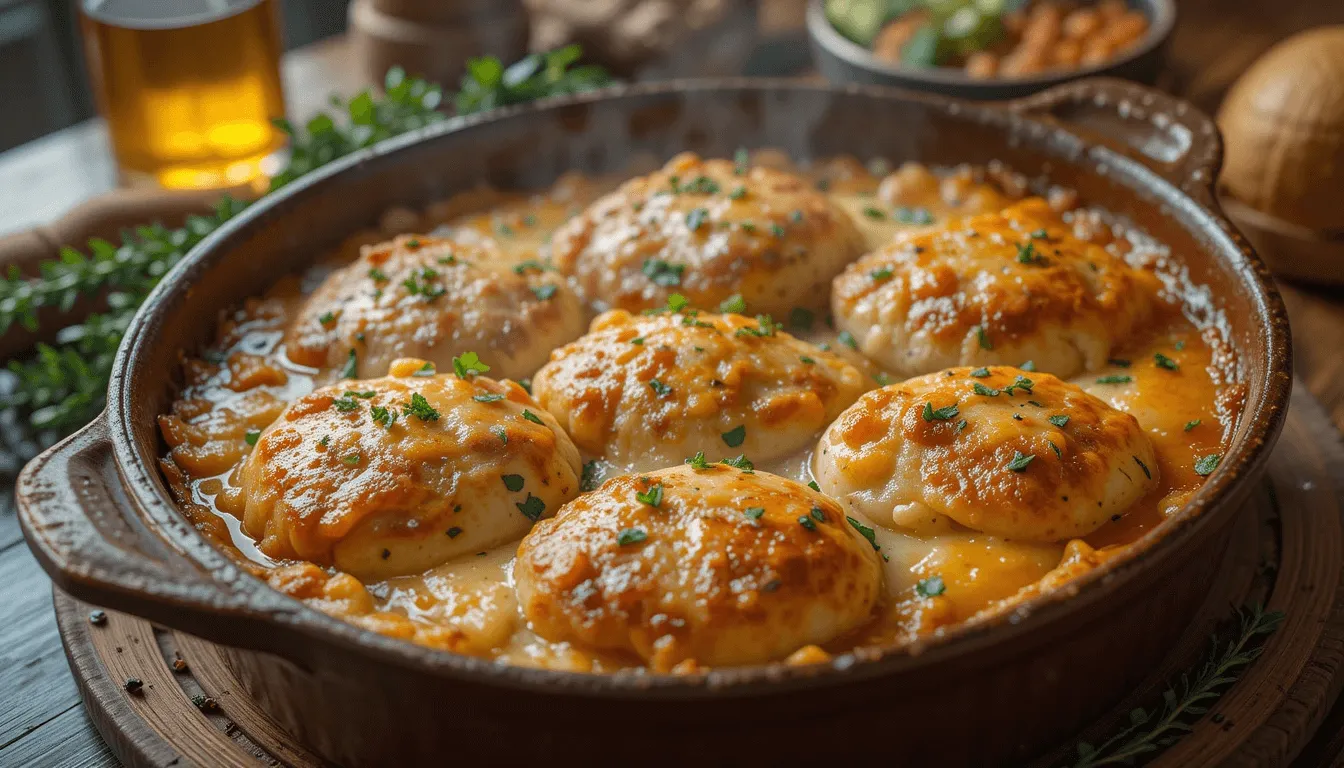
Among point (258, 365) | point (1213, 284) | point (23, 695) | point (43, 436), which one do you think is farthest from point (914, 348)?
point (43, 436)

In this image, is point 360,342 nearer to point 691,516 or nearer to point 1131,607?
point 691,516

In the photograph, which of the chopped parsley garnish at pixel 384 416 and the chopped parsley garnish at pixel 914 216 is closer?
the chopped parsley garnish at pixel 384 416

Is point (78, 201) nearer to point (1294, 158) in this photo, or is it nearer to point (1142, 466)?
point (1142, 466)

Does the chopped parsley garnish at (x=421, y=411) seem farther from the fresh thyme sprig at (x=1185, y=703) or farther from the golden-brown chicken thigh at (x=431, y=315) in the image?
the fresh thyme sprig at (x=1185, y=703)

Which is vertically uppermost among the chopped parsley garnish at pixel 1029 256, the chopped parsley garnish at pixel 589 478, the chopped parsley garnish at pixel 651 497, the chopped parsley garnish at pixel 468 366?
the chopped parsley garnish at pixel 1029 256

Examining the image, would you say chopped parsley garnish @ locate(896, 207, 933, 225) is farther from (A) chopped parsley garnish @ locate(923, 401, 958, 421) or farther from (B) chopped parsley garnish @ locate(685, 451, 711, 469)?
(B) chopped parsley garnish @ locate(685, 451, 711, 469)

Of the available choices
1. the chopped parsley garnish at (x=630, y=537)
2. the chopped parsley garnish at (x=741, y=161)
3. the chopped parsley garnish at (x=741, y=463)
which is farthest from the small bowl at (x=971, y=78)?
the chopped parsley garnish at (x=630, y=537)
